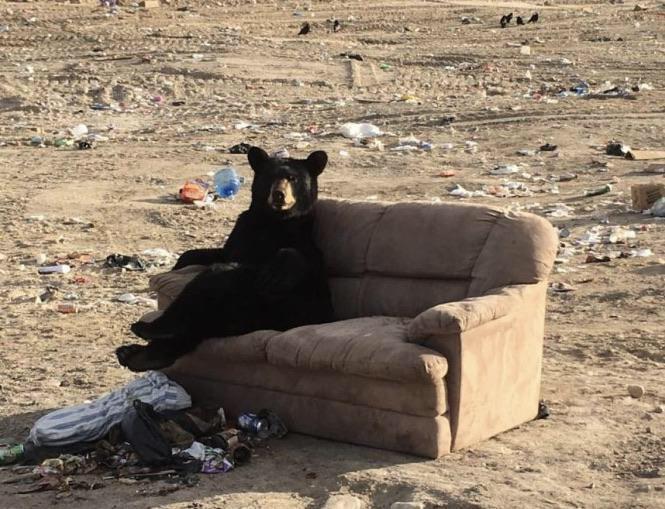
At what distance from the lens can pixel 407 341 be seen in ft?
21.3

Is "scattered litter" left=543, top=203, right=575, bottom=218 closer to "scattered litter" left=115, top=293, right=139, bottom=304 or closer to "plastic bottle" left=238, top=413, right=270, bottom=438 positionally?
"scattered litter" left=115, top=293, right=139, bottom=304

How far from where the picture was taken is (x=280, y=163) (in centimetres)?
761

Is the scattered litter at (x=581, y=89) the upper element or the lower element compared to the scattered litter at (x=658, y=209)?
upper

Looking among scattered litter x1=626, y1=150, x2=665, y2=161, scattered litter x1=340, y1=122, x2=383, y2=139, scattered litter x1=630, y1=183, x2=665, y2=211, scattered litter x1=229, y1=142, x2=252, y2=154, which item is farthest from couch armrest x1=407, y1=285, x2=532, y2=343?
scattered litter x1=340, y1=122, x2=383, y2=139

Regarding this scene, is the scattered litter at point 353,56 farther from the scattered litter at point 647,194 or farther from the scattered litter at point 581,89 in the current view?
the scattered litter at point 647,194

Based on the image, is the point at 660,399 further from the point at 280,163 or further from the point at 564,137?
the point at 564,137

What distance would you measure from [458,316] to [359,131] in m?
10.9

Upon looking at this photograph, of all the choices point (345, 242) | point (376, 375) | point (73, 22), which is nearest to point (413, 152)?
point (345, 242)

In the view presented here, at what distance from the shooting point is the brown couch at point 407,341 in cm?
638

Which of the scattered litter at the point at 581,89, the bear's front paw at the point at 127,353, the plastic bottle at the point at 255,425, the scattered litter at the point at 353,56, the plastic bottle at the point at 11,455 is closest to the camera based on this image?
the plastic bottle at the point at 11,455

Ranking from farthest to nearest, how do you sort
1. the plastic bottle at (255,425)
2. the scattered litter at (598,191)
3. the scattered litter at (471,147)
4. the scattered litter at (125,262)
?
the scattered litter at (471,147) → the scattered litter at (598,191) → the scattered litter at (125,262) → the plastic bottle at (255,425)

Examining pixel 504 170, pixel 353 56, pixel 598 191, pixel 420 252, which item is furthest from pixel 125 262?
pixel 353 56

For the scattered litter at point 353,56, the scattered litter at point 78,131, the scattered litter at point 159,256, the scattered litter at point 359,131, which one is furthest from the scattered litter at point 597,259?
the scattered litter at point 353,56

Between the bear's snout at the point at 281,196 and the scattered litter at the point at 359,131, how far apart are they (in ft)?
31.7
